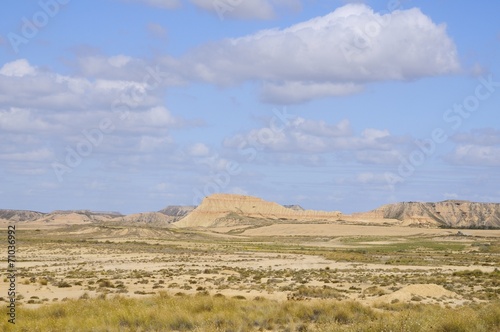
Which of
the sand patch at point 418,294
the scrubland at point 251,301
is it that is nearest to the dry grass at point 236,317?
the scrubland at point 251,301

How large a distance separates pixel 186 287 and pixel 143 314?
40.7 ft

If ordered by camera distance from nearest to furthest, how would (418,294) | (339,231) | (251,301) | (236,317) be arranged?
(236,317)
(251,301)
(418,294)
(339,231)

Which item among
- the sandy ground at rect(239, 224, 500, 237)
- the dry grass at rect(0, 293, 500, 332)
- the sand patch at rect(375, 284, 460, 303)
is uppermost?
the sandy ground at rect(239, 224, 500, 237)

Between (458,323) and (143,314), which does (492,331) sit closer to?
(458,323)

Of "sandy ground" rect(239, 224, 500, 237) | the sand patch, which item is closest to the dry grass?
the sand patch

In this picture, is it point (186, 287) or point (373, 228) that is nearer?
point (186, 287)

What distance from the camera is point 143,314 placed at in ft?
56.4

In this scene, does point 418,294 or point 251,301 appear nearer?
point 251,301

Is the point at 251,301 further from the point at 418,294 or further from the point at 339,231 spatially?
the point at 339,231

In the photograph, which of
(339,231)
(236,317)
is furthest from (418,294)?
(339,231)

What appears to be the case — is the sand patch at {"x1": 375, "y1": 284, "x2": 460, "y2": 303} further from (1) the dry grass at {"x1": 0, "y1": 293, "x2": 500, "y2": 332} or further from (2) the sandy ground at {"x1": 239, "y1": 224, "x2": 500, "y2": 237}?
(2) the sandy ground at {"x1": 239, "y1": 224, "x2": 500, "y2": 237}

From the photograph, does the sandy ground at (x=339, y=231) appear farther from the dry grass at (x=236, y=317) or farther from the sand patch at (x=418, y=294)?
the dry grass at (x=236, y=317)

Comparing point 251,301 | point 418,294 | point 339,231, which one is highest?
point 339,231

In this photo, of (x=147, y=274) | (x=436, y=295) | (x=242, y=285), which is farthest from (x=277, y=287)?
(x=147, y=274)
